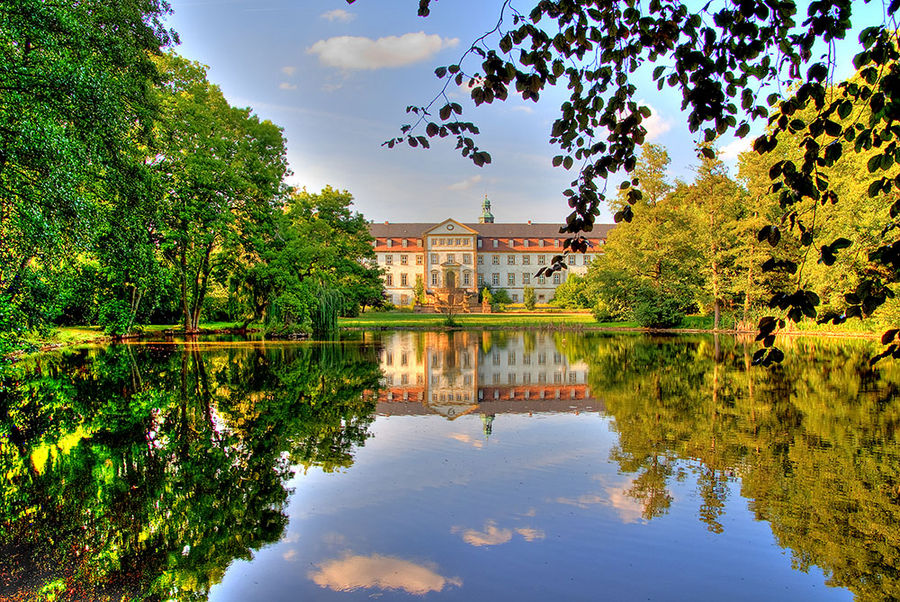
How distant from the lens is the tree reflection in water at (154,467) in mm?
4047

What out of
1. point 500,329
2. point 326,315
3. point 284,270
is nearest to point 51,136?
point 284,270

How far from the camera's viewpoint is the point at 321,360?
17266mm

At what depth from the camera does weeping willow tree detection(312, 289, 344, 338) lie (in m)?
28.1

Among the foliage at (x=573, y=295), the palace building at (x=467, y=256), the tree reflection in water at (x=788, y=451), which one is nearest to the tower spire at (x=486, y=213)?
the palace building at (x=467, y=256)

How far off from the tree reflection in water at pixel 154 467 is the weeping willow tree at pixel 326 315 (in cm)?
1445

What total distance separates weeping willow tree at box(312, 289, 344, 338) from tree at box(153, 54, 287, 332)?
16.7ft

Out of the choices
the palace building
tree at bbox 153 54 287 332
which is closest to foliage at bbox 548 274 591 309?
the palace building

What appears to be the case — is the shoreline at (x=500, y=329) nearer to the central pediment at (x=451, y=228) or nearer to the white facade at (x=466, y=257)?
the white facade at (x=466, y=257)

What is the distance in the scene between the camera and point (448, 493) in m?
5.64

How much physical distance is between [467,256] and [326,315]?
4134cm

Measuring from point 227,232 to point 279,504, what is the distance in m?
20.7

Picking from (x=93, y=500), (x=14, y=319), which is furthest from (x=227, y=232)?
(x=93, y=500)

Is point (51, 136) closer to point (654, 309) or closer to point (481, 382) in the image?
point (481, 382)

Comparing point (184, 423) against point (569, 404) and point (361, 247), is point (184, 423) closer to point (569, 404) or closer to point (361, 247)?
point (569, 404)
